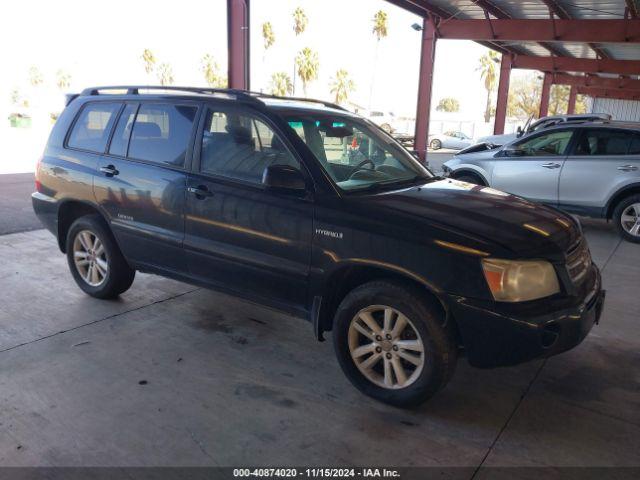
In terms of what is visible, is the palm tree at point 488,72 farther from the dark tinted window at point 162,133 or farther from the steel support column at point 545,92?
the dark tinted window at point 162,133

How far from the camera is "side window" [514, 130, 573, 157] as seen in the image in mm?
8125

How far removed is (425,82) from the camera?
15.7 m

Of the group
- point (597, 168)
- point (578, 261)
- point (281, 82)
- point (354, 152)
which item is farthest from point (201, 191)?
point (281, 82)

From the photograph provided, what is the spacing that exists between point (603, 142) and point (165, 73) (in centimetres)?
7343

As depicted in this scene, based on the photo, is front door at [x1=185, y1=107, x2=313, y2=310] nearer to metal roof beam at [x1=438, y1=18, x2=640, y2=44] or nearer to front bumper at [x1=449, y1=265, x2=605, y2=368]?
front bumper at [x1=449, y1=265, x2=605, y2=368]

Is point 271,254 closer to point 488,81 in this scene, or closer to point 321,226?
point 321,226

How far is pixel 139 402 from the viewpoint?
125 inches

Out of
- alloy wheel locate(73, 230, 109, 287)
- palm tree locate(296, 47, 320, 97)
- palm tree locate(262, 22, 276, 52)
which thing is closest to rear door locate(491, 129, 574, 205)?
alloy wheel locate(73, 230, 109, 287)

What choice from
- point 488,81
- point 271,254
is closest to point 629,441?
point 271,254

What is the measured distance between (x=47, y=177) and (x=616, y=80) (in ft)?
113

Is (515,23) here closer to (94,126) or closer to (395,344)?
(94,126)

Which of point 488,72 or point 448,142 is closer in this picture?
point 448,142

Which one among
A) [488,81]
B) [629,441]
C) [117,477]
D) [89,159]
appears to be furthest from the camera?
[488,81]

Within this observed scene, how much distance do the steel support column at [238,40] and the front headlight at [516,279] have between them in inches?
330
